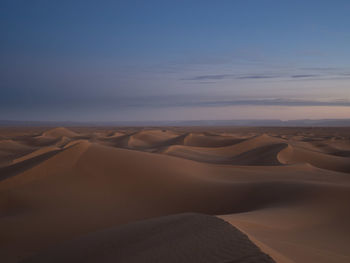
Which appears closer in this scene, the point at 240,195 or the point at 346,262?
the point at 346,262

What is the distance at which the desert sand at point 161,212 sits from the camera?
3.78 m

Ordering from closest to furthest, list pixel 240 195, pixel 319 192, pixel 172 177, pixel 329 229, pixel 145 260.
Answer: pixel 145 260 → pixel 329 229 → pixel 319 192 → pixel 240 195 → pixel 172 177

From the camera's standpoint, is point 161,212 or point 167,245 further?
point 161,212

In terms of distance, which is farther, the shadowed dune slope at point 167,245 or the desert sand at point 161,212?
the desert sand at point 161,212

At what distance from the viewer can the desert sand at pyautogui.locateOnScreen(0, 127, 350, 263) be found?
3781mm

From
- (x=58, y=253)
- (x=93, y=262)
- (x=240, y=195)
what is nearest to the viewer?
(x=93, y=262)

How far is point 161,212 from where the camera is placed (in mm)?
8422

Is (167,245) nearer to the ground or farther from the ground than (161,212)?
farther from the ground

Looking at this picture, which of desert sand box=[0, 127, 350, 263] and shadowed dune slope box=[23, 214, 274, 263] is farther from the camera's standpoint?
desert sand box=[0, 127, 350, 263]

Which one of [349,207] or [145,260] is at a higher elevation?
[145,260]

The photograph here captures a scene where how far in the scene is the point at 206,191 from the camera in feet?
32.9

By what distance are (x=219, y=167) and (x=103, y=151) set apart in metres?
5.60

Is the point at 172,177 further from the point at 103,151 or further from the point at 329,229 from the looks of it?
the point at 329,229

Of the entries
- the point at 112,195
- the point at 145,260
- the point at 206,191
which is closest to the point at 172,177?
the point at 206,191
